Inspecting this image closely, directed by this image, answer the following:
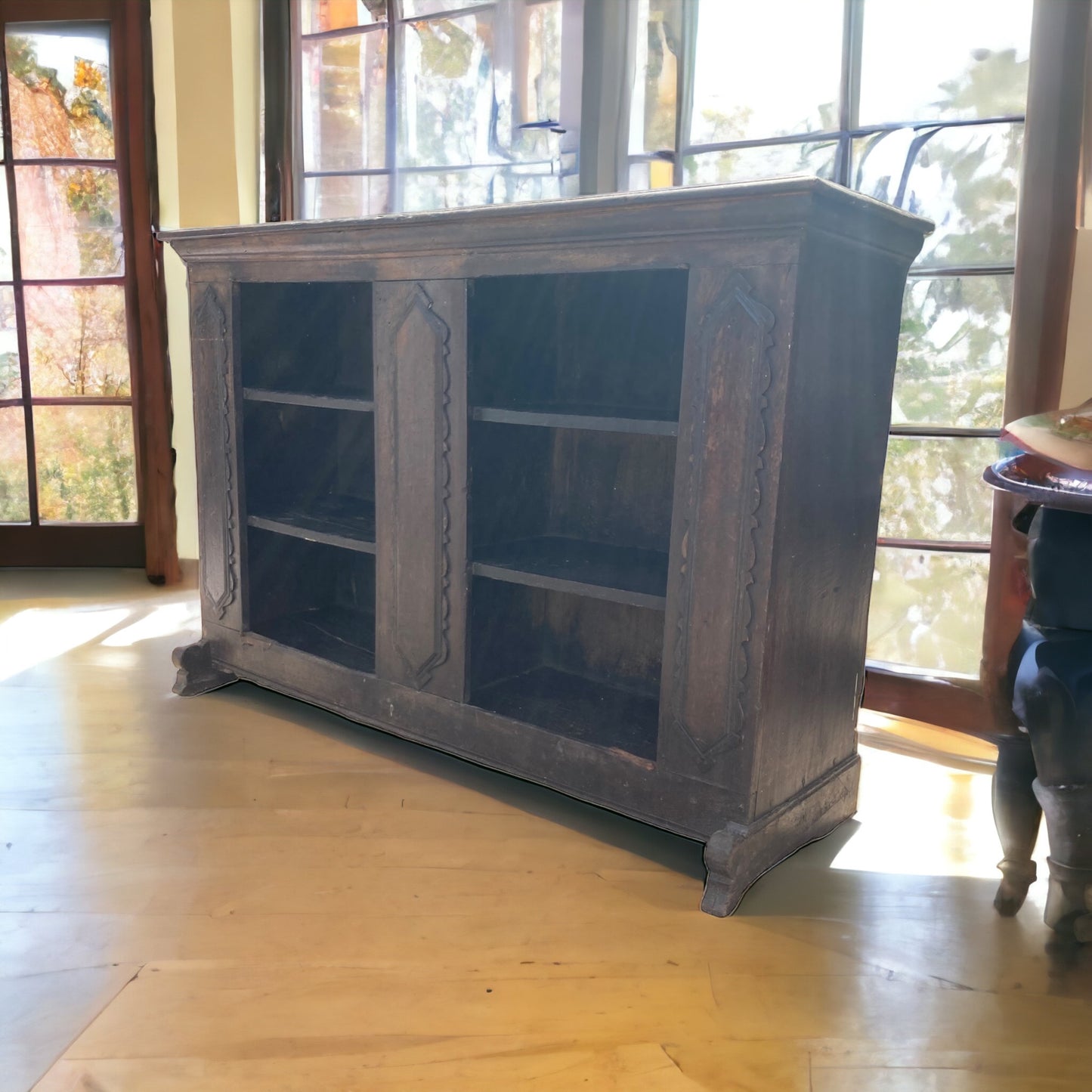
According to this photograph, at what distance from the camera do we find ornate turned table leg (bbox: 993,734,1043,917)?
1.77 m

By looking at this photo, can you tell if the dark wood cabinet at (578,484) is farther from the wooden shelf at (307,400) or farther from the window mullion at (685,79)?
the window mullion at (685,79)

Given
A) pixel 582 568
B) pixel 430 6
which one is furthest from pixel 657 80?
pixel 582 568

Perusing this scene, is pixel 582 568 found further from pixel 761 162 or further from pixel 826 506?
pixel 761 162

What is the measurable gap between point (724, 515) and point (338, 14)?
2662 mm

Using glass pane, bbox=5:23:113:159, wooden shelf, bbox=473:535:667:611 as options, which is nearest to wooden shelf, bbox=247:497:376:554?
wooden shelf, bbox=473:535:667:611

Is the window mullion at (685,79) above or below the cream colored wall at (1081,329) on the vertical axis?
above

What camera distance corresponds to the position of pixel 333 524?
2.66m

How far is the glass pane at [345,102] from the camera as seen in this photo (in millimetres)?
3486

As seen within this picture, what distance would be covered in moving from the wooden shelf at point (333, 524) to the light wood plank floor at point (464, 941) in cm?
51

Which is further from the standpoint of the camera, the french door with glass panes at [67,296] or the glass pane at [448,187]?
the french door with glass panes at [67,296]

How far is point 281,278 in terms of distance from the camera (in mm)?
2508

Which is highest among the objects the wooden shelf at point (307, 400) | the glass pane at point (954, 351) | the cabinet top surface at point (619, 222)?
the cabinet top surface at point (619, 222)

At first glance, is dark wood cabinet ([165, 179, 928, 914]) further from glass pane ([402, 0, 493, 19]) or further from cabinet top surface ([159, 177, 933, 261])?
glass pane ([402, 0, 493, 19])

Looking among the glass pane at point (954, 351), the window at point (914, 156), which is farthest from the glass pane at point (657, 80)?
the glass pane at point (954, 351)
